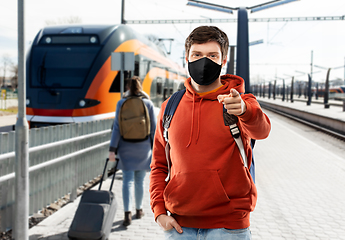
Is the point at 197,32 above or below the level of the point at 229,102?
above

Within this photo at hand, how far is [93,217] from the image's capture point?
3775mm

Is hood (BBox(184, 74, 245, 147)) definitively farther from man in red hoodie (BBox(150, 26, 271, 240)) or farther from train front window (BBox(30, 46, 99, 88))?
train front window (BBox(30, 46, 99, 88))

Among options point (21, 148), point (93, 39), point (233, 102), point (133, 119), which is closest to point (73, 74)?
point (93, 39)

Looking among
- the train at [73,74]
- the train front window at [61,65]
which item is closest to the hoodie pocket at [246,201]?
the train at [73,74]

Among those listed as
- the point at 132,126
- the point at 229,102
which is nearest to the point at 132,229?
the point at 132,126

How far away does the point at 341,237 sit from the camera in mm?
4473

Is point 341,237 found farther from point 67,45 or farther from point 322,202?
point 67,45

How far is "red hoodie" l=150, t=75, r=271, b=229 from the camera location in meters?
1.81

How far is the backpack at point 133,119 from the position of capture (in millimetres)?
4645

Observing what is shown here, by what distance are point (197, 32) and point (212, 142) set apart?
563mm

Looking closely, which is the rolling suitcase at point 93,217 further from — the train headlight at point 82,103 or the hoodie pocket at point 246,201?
the train headlight at point 82,103

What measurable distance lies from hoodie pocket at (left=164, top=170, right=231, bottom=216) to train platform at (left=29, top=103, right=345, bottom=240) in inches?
103

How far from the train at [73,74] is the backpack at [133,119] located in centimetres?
504

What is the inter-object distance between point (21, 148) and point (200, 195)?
2.39 m
